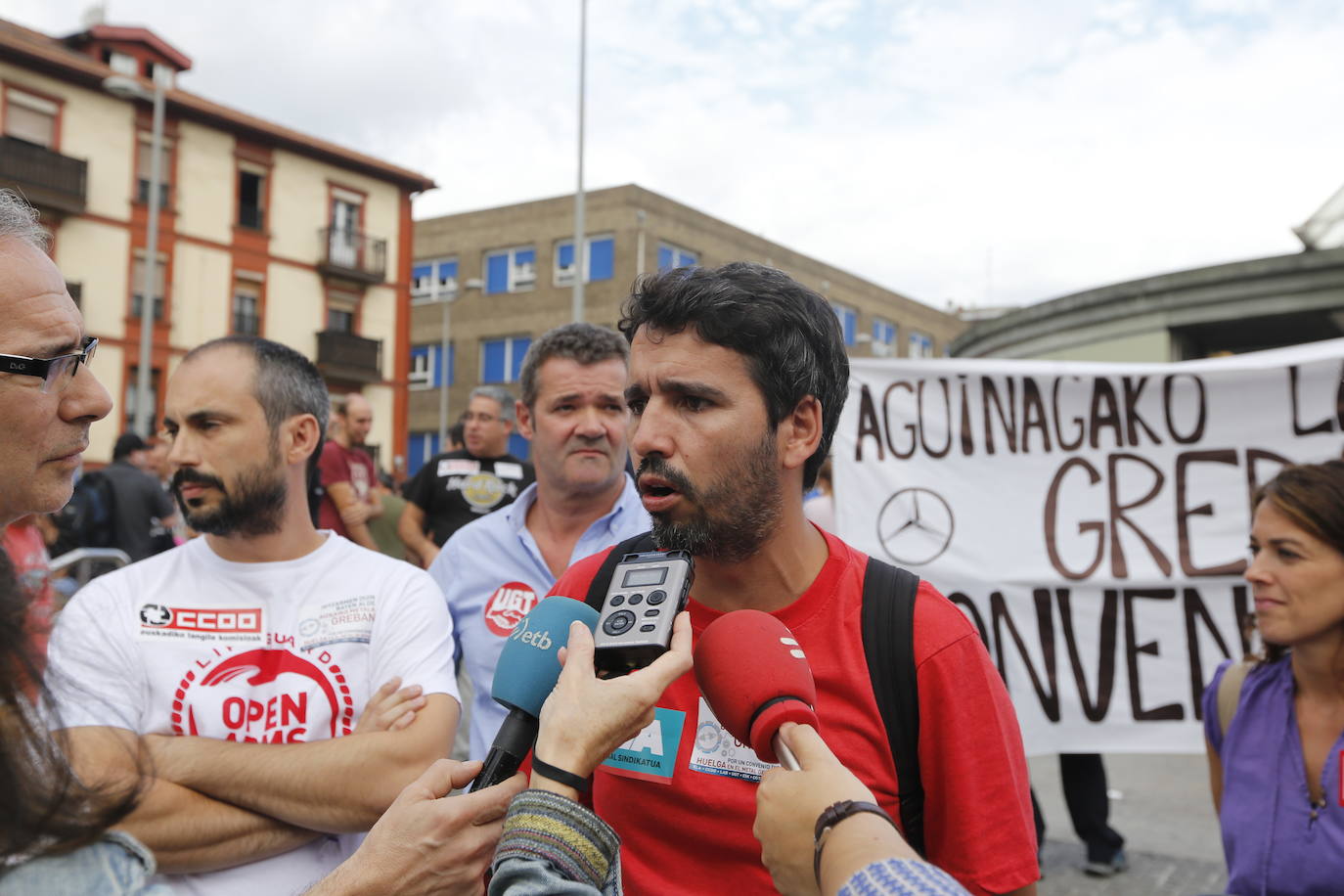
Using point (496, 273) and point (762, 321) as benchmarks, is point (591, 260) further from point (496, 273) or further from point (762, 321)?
point (762, 321)

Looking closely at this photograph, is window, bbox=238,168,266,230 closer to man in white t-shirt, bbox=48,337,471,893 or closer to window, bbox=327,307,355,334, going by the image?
window, bbox=327,307,355,334

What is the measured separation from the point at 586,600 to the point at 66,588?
6.67 meters

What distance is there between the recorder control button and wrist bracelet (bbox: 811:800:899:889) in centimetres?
39

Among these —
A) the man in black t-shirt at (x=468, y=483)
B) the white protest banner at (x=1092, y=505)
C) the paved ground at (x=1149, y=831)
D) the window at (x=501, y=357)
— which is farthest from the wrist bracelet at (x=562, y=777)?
the window at (x=501, y=357)

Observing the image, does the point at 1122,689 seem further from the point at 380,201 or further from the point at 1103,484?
the point at 380,201

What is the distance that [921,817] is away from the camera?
1984mm

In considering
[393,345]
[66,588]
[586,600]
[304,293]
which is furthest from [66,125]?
[586,600]

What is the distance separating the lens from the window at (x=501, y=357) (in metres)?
38.4

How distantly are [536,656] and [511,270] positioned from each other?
37842 millimetres

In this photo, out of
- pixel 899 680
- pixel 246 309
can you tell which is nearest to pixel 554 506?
pixel 899 680

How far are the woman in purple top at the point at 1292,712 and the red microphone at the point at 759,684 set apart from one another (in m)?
1.92

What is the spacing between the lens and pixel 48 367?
1.90m

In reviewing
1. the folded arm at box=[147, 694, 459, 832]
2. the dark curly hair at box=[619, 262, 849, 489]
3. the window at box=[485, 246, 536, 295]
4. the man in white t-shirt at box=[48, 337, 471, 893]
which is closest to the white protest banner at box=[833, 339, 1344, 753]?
the man in white t-shirt at box=[48, 337, 471, 893]

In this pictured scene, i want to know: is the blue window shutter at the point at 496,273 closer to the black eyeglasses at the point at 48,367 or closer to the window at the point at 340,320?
the window at the point at 340,320
